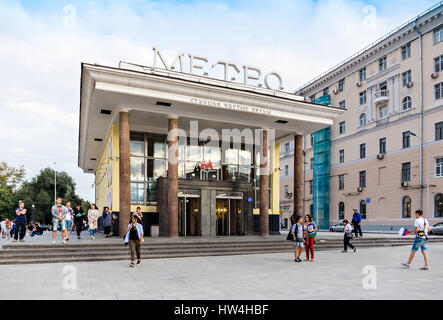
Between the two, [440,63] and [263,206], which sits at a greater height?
[440,63]

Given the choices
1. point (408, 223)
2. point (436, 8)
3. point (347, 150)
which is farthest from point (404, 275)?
point (347, 150)

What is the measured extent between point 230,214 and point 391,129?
23925 mm

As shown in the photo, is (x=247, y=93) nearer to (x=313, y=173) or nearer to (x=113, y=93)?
(x=113, y=93)

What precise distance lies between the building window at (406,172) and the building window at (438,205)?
3365 mm

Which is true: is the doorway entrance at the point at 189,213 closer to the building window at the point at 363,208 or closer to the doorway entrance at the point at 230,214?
the doorway entrance at the point at 230,214

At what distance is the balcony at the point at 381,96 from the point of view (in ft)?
135

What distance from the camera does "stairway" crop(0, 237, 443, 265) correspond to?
13.8m

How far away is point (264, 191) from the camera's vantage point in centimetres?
2388

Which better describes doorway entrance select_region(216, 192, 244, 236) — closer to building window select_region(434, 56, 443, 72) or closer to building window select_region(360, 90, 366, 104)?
building window select_region(434, 56, 443, 72)

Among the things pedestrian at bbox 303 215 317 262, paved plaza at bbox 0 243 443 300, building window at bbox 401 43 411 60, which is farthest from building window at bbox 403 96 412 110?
pedestrian at bbox 303 215 317 262

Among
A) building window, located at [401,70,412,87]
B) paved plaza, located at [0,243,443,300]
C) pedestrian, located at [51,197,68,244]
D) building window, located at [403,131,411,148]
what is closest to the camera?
paved plaza, located at [0,243,443,300]
